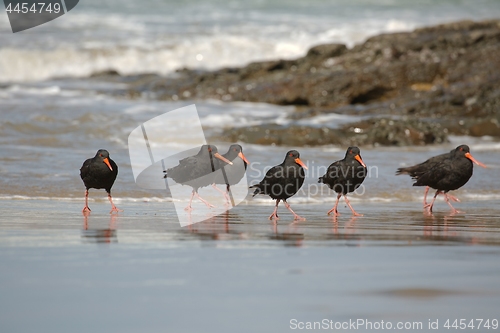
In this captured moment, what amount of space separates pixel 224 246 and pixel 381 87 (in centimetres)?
1326

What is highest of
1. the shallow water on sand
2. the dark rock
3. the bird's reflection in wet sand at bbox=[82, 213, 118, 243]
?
the dark rock

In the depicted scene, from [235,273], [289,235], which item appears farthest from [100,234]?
[235,273]

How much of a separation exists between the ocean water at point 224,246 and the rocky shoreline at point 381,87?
507mm

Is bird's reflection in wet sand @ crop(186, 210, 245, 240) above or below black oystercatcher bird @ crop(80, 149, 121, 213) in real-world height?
below

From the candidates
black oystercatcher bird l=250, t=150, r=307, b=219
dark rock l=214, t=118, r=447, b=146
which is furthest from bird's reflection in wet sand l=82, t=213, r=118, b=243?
dark rock l=214, t=118, r=447, b=146

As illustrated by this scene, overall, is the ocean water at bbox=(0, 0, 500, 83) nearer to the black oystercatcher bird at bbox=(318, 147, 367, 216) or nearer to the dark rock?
the dark rock

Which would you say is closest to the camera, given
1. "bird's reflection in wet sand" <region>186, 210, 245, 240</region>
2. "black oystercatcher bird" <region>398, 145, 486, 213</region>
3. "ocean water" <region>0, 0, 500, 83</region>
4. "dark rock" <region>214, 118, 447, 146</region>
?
"bird's reflection in wet sand" <region>186, 210, 245, 240</region>

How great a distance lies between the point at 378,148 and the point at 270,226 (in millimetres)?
6842

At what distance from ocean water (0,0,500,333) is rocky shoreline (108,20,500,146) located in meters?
0.51

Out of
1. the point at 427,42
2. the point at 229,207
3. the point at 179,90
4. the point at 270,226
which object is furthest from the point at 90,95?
the point at 270,226

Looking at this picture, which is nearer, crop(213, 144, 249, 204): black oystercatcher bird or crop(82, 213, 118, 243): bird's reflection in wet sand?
crop(82, 213, 118, 243): bird's reflection in wet sand

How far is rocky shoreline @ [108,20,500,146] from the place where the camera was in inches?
558

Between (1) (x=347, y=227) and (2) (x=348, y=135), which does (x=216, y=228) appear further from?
(2) (x=348, y=135)

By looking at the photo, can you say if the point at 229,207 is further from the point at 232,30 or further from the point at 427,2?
the point at 427,2
